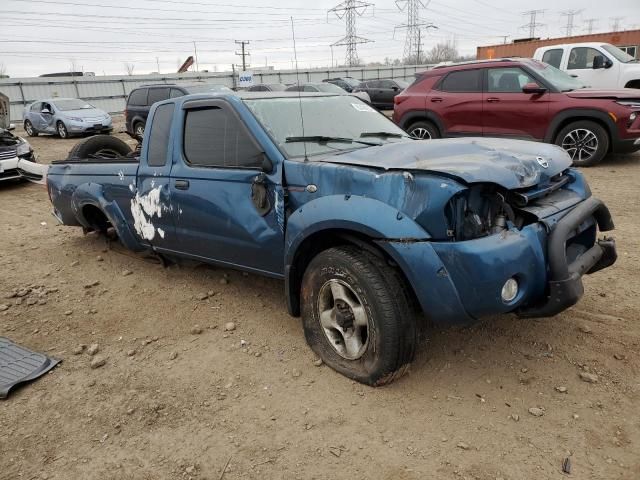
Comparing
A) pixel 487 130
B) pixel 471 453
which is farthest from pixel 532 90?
→ pixel 471 453

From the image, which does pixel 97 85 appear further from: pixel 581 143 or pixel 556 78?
pixel 581 143

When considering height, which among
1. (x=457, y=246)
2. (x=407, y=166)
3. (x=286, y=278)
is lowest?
(x=286, y=278)

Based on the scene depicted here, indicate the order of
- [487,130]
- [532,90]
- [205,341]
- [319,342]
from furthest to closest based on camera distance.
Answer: [487,130]
[532,90]
[205,341]
[319,342]

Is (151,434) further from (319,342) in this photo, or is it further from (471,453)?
(471,453)

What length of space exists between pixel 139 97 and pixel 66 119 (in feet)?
15.2

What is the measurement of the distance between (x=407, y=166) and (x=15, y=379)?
2810mm

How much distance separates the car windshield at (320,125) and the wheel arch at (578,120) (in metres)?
5.27

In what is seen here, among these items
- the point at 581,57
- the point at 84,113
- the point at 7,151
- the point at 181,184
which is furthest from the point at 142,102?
the point at 181,184

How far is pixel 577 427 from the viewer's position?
2.58 metres

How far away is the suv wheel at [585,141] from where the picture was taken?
8148mm

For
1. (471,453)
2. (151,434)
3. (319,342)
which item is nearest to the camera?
(471,453)

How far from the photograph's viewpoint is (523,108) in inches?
338

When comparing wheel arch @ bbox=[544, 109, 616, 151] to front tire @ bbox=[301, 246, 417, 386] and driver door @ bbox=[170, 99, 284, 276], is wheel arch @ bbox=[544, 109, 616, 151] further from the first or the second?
front tire @ bbox=[301, 246, 417, 386]

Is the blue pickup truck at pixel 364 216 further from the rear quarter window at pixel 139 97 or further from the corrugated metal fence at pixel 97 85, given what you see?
the corrugated metal fence at pixel 97 85
